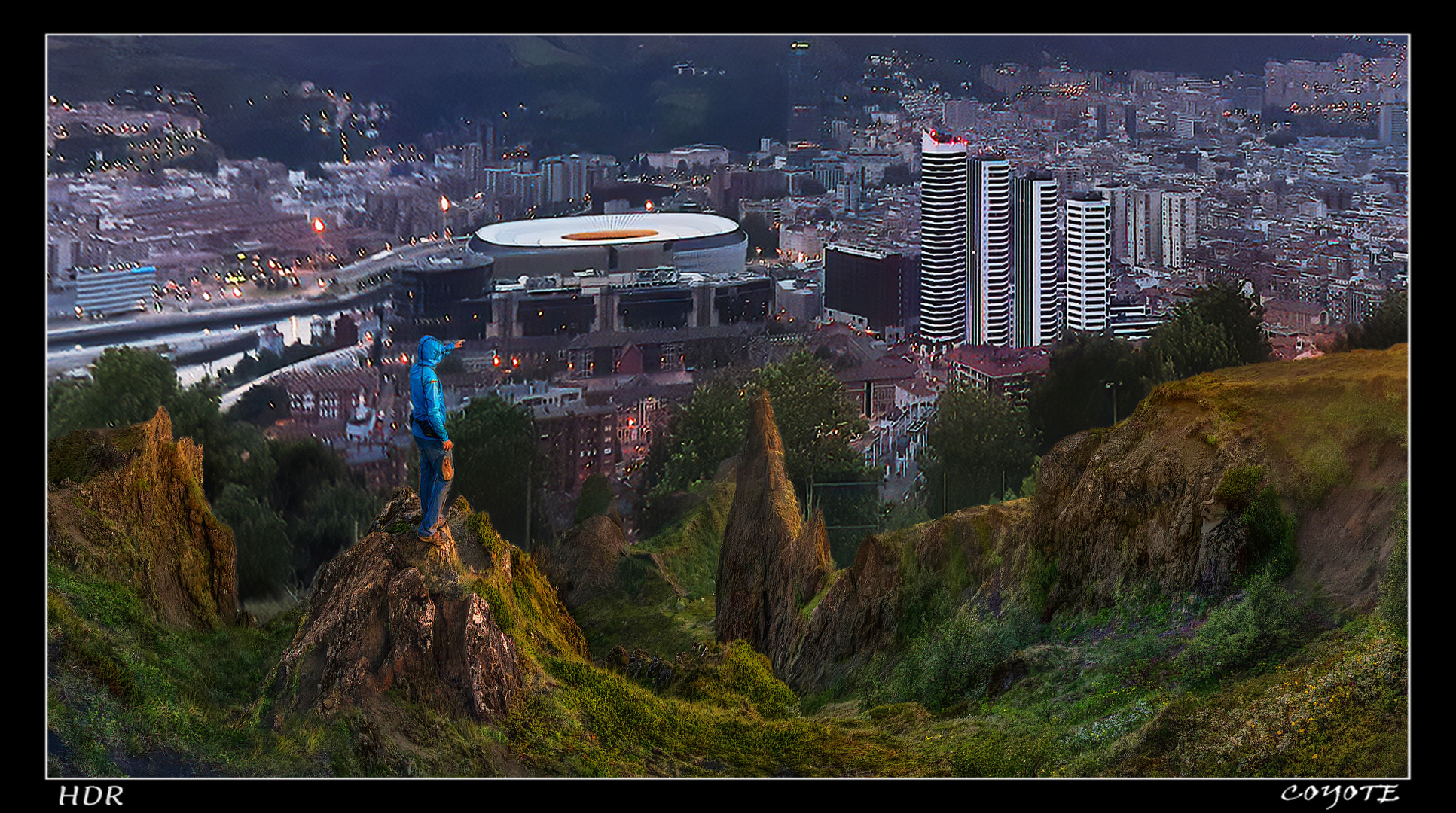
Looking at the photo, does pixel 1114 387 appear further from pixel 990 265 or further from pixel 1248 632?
pixel 1248 632

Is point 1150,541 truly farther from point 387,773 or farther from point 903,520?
point 387,773

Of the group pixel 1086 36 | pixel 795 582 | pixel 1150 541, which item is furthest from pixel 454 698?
pixel 1086 36

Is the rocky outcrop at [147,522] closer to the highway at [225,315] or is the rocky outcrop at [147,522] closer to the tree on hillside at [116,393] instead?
the tree on hillside at [116,393]

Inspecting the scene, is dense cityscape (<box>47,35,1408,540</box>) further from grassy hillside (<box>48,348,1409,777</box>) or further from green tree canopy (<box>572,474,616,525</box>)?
grassy hillside (<box>48,348,1409,777</box>)

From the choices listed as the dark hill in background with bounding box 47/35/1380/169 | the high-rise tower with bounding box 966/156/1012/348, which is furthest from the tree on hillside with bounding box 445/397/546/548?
the high-rise tower with bounding box 966/156/1012/348

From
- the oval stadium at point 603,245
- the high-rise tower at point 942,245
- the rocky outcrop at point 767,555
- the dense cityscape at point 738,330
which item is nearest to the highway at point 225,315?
the dense cityscape at point 738,330

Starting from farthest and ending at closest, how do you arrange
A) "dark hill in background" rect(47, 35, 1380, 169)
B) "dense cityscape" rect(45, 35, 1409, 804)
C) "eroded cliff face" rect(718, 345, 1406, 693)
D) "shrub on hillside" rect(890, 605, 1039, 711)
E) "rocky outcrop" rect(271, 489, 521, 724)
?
1. "dark hill in background" rect(47, 35, 1380, 169)
2. "dense cityscape" rect(45, 35, 1409, 804)
3. "shrub on hillside" rect(890, 605, 1039, 711)
4. "eroded cliff face" rect(718, 345, 1406, 693)
5. "rocky outcrop" rect(271, 489, 521, 724)
